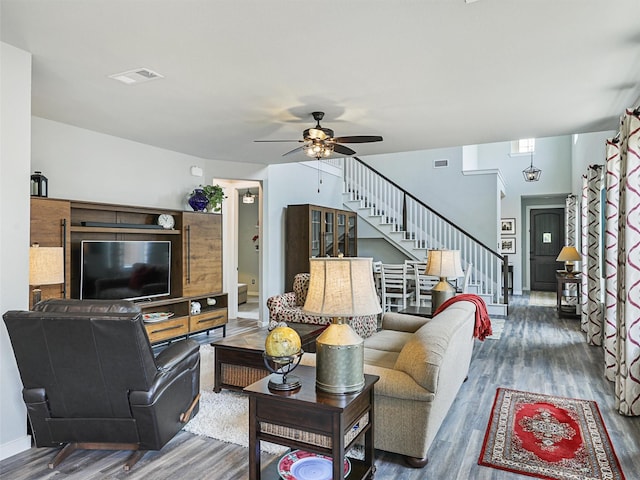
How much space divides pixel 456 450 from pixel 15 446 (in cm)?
286

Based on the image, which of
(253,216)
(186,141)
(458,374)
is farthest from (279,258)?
(458,374)

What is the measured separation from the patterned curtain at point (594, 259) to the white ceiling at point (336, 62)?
1028 mm

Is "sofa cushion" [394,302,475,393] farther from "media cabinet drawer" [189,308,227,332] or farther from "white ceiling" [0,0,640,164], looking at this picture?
"media cabinet drawer" [189,308,227,332]

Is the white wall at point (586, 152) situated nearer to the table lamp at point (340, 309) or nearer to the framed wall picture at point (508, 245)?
the framed wall picture at point (508, 245)

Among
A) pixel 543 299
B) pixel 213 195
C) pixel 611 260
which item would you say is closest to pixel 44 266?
pixel 213 195

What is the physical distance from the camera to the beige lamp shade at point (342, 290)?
2.02m

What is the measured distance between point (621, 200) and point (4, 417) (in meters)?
4.74

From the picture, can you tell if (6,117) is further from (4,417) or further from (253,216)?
(253,216)

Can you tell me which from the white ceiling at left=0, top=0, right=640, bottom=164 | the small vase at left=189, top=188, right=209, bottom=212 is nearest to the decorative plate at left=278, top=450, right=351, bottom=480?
the white ceiling at left=0, top=0, right=640, bottom=164

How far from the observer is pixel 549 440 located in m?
2.81

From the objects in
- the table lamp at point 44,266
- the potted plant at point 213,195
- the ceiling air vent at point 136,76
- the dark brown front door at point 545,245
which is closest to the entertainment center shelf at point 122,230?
the potted plant at point 213,195

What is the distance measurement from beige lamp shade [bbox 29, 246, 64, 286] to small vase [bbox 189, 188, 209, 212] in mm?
2875

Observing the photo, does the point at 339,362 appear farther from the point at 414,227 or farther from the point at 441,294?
the point at 414,227

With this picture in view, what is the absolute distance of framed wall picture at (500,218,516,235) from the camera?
423 inches
